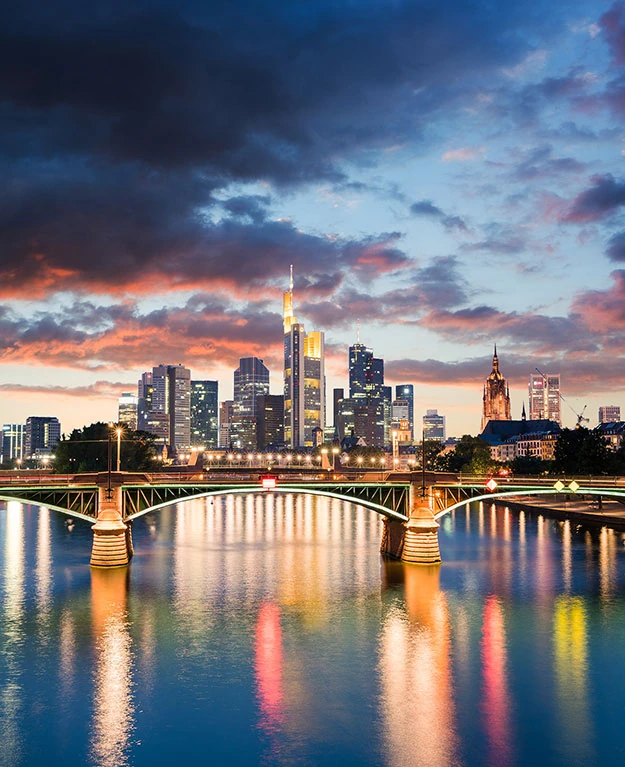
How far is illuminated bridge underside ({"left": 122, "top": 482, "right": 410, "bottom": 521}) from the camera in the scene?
94125 millimetres

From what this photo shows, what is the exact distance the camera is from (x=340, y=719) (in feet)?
156

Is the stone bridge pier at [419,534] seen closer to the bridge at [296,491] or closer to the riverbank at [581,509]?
the bridge at [296,491]

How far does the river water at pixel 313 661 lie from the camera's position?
44.5 metres

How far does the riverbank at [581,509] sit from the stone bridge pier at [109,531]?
8013cm

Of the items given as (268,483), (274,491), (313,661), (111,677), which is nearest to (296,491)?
(274,491)

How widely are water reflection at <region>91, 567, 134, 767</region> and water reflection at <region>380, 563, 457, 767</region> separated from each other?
566 inches

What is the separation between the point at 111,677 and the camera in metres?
55.2

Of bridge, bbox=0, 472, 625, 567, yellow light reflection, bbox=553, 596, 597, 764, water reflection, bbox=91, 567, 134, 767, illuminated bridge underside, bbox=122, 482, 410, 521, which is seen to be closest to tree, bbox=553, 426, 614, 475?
bridge, bbox=0, 472, 625, 567

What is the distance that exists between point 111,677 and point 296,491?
143 ft

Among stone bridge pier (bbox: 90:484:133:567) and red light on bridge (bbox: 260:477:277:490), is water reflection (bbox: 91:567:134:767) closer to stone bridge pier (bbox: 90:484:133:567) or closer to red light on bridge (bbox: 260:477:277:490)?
stone bridge pier (bbox: 90:484:133:567)

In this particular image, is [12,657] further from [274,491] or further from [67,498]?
[274,491]

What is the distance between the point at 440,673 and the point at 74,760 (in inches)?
965

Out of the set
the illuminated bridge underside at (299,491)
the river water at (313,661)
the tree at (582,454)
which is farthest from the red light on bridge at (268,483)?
the tree at (582,454)

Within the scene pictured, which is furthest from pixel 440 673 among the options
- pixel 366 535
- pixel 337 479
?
pixel 366 535
